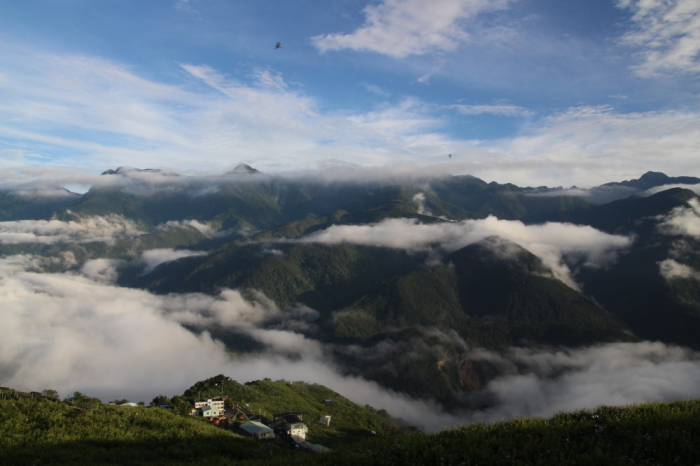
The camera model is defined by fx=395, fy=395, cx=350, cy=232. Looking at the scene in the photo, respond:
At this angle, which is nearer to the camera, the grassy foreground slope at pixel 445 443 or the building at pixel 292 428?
the grassy foreground slope at pixel 445 443

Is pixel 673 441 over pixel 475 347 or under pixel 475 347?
over

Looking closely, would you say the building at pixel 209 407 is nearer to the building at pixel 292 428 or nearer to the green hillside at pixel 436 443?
the building at pixel 292 428

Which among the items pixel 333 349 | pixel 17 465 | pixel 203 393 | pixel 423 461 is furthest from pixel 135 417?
pixel 333 349

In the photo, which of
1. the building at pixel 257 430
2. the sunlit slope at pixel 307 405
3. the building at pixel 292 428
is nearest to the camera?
the building at pixel 257 430

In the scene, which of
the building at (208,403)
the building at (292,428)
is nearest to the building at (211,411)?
the building at (208,403)

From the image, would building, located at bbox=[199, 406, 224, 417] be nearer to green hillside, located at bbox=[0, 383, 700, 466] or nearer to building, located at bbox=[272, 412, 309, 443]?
building, located at bbox=[272, 412, 309, 443]

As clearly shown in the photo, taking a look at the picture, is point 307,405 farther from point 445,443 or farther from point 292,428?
point 445,443

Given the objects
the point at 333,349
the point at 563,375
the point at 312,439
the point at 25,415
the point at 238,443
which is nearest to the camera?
the point at 25,415

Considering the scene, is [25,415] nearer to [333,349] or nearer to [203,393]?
[203,393]
